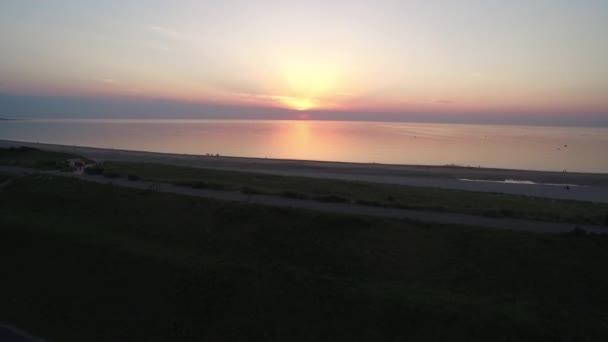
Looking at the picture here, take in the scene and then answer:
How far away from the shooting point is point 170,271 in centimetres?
966

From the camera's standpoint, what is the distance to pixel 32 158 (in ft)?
93.1

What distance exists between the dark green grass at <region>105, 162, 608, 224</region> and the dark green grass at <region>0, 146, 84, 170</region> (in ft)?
14.5

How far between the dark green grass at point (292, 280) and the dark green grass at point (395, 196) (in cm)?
303

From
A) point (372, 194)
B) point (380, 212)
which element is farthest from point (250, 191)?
point (372, 194)

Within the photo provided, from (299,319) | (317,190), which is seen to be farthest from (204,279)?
(317,190)

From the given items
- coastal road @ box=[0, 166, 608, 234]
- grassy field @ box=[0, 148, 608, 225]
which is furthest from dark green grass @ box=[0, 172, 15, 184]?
coastal road @ box=[0, 166, 608, 234]

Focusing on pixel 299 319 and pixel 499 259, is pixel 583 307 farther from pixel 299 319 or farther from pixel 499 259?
pixel 299 319

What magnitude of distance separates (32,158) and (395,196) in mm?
30037

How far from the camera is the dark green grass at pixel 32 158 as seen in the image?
78.5 feet

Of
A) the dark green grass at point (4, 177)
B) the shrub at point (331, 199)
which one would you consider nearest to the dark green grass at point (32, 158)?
the dark green grass at point (4, 177)

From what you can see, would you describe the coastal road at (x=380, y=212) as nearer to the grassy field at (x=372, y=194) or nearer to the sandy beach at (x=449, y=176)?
the grassy field at (x=372, y=194)

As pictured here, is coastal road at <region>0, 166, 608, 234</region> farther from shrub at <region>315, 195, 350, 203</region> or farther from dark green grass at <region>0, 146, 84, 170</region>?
dark green grass at <region>0, 146, 84, 170</region>

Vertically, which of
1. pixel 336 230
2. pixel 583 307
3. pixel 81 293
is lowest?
pixel 81 293

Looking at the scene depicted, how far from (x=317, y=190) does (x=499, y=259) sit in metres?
11.8
